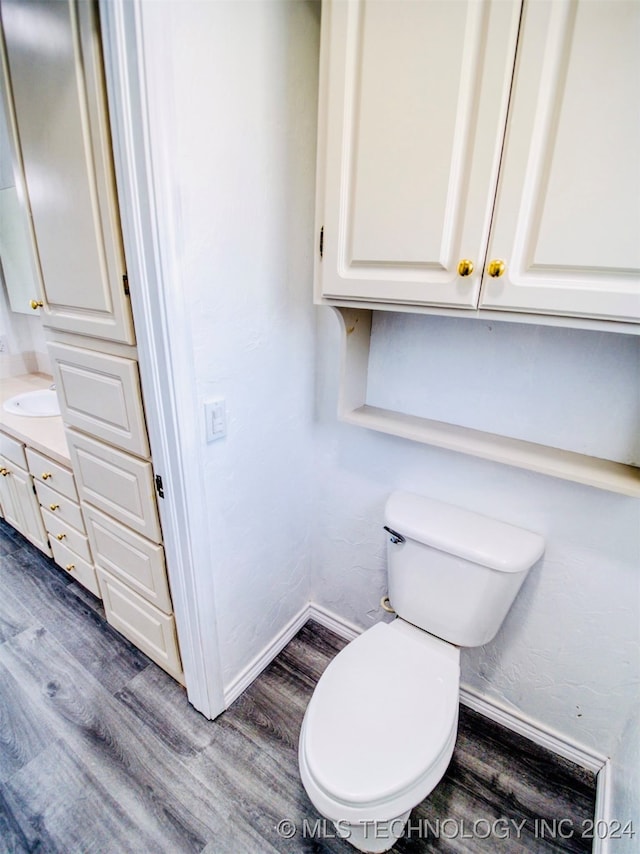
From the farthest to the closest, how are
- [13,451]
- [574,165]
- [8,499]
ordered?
→ 1. [8,499]
2. [13,451]
3. [574,165]

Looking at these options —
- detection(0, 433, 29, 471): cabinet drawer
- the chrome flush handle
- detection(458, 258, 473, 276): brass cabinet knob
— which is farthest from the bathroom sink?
detection(458, 258, 473, 276): brass cabinet knob

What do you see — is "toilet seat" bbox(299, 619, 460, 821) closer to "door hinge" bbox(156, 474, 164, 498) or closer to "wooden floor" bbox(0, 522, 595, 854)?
"wooden floor" bbox(0, 522, 595, 854)

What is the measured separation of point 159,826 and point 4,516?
180 cm

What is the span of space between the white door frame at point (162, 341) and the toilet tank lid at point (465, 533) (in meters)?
0.60

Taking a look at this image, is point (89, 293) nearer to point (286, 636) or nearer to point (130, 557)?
point (130, 557)

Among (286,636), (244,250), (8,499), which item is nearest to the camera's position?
(244,250)

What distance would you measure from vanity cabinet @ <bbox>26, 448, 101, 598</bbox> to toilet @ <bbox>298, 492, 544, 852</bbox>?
1148 mm

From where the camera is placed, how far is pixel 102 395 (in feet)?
3.82

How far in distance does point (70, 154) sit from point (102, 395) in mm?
599

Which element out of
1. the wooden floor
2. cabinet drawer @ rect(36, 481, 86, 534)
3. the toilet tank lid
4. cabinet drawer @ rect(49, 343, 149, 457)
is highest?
cabinet drawer @ rect(49, 343, 149, 457)

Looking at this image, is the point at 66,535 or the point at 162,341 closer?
the point at 162,341

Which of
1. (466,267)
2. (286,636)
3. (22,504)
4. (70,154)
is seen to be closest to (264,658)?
(286,636)

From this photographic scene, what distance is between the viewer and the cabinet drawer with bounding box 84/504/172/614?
127cm

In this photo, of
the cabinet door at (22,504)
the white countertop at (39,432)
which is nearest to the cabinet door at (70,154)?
the white countertop at (39,432)
